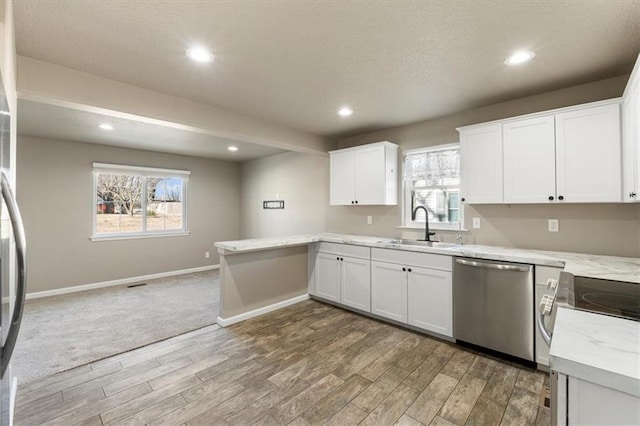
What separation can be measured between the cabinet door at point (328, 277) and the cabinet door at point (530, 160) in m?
2.14

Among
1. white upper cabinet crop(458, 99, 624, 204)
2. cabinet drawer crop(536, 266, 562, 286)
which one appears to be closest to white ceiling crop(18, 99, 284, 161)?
white upper cabinet crop(458, 99, 624, 204)

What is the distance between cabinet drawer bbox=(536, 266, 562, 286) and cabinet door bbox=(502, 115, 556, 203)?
639 millimetres

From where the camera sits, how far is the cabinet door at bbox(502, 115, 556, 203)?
2609 millimetres

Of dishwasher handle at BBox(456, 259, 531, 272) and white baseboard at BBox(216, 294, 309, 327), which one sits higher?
dishwasher handle at BBox(456, 259, 531, 272)

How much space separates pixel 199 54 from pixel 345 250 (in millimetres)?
2652

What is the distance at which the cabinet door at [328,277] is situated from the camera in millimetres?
3949

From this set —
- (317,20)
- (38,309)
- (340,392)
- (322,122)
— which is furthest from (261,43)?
(38,309)

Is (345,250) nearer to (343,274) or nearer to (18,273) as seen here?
(343,274)

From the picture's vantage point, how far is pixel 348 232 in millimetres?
4582

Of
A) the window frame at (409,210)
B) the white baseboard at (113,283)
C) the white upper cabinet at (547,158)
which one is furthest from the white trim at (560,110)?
the white baseboard at (113,283)

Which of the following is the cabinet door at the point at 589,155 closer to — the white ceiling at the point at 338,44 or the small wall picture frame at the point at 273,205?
the white ceiling at the point at 338,44

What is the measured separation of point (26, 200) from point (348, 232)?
491cm

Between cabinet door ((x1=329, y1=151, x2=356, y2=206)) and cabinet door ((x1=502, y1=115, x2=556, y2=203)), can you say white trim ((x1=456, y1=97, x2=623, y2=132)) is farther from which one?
cabinet door ((x1=329, y1=151, x2=356, y2=206))

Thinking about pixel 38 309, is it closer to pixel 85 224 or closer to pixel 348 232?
pixel 85 224
